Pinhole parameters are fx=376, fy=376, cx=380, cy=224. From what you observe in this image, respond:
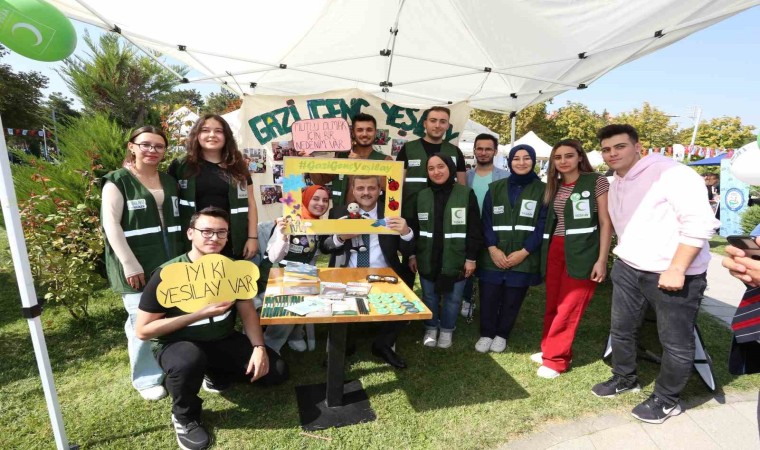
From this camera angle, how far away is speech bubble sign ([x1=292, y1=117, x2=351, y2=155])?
3.56 m

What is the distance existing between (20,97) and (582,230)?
33287mm

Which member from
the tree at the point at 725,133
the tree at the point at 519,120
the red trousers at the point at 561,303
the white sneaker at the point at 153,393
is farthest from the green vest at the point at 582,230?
the tree at the point at 725,133

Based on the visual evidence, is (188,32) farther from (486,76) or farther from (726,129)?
(726,129)

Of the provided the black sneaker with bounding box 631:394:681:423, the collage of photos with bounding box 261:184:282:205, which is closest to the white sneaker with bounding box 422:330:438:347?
the black sneaker with bounding box 631:394:681:423

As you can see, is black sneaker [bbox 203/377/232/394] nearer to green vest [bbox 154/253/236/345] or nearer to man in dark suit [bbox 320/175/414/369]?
green vest [bbox 154/253/236/345]

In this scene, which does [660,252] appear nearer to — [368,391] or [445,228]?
[445,228]

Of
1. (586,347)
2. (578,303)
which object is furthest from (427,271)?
(586,347)

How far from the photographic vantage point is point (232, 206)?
10.3ft

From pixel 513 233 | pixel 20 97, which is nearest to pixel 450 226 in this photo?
pixel 513 233

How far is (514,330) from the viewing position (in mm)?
4379

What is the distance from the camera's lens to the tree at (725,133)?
94.3 ft

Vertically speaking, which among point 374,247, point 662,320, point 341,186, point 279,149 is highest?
point 279,149

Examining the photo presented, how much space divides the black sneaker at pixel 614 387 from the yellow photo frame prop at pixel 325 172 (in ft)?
7.03

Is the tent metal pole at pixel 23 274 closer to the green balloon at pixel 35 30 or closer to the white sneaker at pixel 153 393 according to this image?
the green balloon at pixel 35 30
